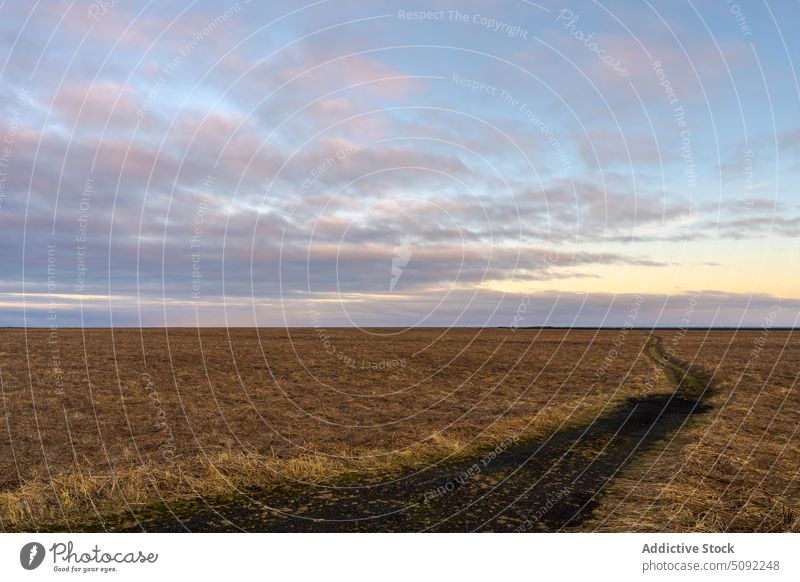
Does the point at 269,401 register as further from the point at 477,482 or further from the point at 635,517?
the point at 635,517

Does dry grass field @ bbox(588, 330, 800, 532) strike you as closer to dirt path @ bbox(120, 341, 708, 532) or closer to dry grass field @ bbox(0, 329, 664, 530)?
dirt path @ bbox(120, 341, 708, 532)

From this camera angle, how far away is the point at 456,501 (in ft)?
40.9

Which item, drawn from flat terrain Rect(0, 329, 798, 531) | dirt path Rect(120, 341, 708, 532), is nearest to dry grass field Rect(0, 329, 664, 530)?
flat terrain Rect(0, 329, 798, 531)

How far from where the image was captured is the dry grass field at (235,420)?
42.2 feet

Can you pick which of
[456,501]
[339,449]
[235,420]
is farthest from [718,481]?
[235,420]

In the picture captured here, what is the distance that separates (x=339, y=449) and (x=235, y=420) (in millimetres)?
7590

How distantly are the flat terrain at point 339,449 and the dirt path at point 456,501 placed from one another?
2.1 inches

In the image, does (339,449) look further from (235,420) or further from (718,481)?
(718,481)

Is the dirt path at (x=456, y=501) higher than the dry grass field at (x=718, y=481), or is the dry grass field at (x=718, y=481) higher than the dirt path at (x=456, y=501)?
the dirt path at (x=456, y=501)

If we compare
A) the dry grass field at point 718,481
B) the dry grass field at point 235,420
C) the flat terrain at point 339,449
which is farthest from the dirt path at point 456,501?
the dry grass field at point 235,420

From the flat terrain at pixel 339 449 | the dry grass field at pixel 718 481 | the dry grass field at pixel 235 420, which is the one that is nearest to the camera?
the dry grass field at pixel 718 481

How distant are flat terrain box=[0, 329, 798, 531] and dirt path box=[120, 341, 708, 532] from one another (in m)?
0.05

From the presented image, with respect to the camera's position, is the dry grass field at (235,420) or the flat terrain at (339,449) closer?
the flat terrain at (339,449)

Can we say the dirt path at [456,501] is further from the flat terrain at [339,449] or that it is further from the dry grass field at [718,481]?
the dry grass field at [718,481]
